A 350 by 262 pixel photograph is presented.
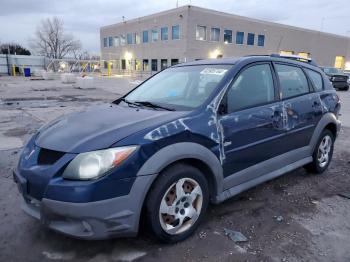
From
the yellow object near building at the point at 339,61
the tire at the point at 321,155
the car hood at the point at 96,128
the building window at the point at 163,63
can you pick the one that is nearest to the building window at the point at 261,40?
the building window at the point at 163,63

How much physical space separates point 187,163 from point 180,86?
1.13m

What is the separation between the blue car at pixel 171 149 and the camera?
2.36 m

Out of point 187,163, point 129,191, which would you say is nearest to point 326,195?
point 187,163

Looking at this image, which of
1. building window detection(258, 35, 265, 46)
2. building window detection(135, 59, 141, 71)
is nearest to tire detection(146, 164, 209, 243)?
building window detection(258, 35, 265, 46)

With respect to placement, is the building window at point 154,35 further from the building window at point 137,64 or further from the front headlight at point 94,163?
the front headlight at point 94,163

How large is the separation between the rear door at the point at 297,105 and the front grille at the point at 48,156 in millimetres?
2582

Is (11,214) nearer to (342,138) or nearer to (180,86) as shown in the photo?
(180,86)

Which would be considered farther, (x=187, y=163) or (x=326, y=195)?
(x=326, y=195)

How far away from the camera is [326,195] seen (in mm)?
3930

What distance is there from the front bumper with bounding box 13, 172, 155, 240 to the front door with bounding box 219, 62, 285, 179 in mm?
1015

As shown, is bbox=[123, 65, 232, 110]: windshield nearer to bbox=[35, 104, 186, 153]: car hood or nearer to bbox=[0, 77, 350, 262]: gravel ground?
bbox=[35, 104, 186, 153]: car hood

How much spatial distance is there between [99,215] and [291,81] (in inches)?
117

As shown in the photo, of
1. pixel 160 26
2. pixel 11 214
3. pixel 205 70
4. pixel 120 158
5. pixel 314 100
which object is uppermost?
pixel 160 26

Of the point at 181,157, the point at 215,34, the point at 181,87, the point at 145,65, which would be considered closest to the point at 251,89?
the point at 181,87
